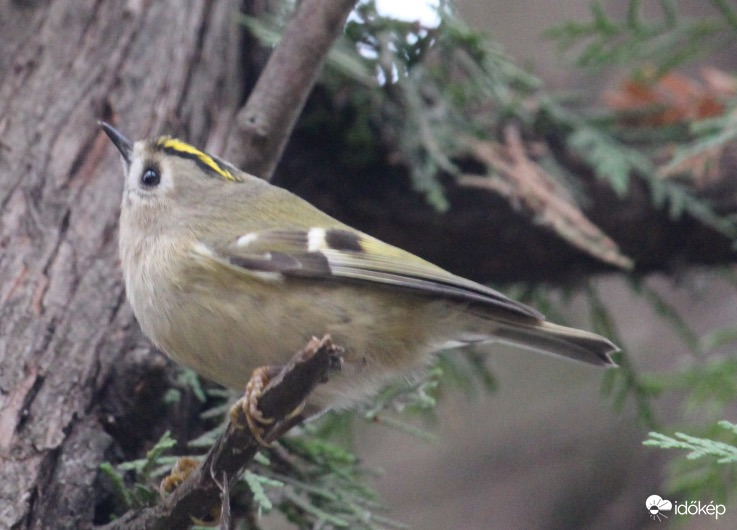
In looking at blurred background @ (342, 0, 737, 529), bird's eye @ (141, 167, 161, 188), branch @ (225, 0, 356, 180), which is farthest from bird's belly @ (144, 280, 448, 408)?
blurred background @ (342, 0, 737, 529)

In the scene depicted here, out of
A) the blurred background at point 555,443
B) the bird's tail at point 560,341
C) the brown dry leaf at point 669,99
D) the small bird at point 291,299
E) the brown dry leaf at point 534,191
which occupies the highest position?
the brown dry leaf at point 669,99

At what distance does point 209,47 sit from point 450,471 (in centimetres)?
287

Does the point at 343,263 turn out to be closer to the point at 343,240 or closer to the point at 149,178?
the point at 343,240

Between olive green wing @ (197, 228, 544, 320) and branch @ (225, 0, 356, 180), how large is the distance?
1.56ft

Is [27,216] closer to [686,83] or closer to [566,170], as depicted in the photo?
[566,170]

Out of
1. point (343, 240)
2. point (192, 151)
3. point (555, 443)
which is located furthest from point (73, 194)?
point (555, 443)

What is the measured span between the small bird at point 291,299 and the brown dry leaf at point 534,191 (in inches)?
28.2

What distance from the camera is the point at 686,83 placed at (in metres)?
3.62

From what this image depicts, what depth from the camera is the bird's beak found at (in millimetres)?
2387

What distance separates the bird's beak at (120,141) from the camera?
7.83 ft

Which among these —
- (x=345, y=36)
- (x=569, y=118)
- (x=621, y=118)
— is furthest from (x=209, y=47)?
(x=621, y=118)

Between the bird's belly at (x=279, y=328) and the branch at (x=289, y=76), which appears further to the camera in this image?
the branch at (x=289, y=76)

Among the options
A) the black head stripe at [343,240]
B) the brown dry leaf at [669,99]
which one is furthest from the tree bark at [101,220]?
the black head stripe at [343,240]

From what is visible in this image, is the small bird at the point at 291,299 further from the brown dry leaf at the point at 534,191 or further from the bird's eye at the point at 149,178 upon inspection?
the brown dry leaf at the point at 534,191
